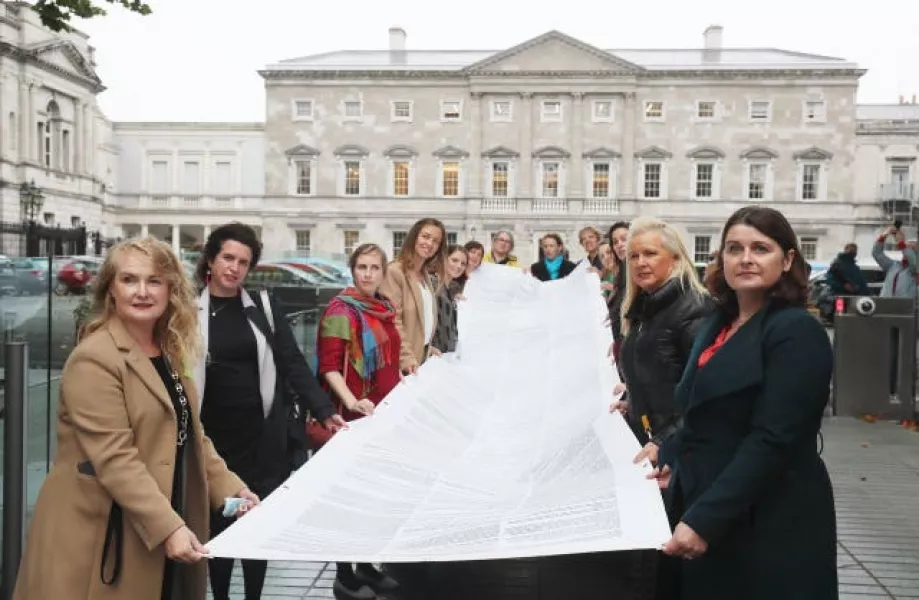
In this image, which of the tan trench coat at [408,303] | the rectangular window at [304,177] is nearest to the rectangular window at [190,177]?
the rectangular window at [304,177]

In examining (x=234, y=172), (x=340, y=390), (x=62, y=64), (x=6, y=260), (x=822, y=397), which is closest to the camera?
(x=822, y=397)

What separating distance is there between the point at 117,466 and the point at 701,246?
50.5 meters

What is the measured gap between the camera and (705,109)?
50156 millimetres

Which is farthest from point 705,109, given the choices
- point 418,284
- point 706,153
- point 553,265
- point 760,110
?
point 418,284

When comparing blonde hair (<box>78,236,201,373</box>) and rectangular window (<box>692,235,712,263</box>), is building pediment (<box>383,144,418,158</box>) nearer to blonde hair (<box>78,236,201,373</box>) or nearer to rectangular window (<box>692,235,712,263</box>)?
rectangular window (<box>692,235,712,263</box>)

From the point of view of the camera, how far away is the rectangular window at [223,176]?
62.8 metres

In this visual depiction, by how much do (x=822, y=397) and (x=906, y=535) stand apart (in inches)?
147

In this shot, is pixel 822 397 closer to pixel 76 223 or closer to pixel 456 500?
pixel 456 500

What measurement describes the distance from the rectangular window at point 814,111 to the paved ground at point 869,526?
148 feet

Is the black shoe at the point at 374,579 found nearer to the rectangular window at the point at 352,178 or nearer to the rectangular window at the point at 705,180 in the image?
the rectangular window at the point at 705,180

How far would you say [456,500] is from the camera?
323cm

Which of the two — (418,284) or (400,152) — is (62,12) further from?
(400,152)

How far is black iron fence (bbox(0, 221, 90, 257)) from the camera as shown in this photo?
1081 inches

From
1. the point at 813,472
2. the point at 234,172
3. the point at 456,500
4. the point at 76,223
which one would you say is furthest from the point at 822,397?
the point at 234,172
